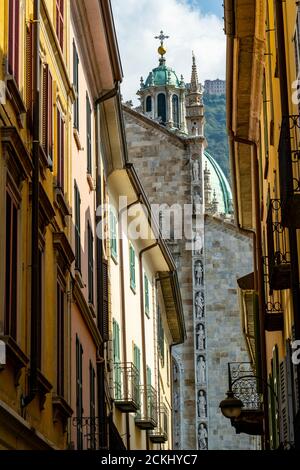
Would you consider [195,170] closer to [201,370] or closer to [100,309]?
[201,370]

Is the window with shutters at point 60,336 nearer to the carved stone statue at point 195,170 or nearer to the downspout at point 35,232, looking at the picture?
the downspout at point 35,232

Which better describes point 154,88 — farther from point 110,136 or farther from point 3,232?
point 3,232

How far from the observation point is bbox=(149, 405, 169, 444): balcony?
1281 inches

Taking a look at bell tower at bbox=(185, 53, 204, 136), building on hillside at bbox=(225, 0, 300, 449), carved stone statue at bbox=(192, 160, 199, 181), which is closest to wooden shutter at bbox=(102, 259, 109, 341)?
building on hillside at bbox=(225, 0, 300, 449)

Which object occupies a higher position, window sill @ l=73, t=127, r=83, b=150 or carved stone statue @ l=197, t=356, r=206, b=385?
carved stone statue @ l=197, t=356, r=206, b=385

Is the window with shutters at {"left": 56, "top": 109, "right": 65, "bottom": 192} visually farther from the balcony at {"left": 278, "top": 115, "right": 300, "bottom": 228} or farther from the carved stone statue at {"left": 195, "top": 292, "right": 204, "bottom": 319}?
the carved stone statue at {"left": 195, "top": 292, "right": 204, "bottom": 319}

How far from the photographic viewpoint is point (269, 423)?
21875 millimetres

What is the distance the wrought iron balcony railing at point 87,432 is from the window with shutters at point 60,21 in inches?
228

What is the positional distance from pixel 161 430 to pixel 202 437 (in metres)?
20.5

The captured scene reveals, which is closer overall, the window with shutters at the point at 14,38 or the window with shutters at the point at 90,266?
the window with shutters at the point at 14,38

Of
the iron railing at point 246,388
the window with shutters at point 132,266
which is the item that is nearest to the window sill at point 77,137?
the iron railing at point 246,388

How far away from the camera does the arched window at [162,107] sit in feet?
295

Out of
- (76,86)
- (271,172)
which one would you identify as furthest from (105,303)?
(271,172)

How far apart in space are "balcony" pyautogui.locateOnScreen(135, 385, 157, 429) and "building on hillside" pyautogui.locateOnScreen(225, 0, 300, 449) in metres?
3.56
